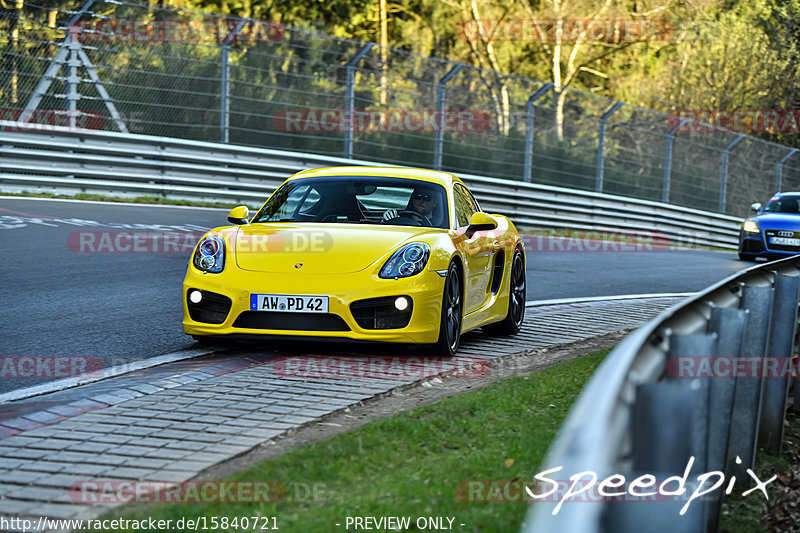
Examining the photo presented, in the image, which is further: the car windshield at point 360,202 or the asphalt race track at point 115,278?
the car windshield at point 360,202

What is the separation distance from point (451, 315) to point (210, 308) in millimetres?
1605

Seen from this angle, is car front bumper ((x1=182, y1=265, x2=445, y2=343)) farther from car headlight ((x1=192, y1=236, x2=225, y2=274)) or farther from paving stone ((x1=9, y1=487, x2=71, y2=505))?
paving stone ((x1=9, y1=487, x2=71, y2=505))

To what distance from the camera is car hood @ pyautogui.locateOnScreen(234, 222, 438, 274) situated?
7.17 metres

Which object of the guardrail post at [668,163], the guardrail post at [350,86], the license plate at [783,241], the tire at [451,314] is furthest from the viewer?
the guardrail post at [668,163]

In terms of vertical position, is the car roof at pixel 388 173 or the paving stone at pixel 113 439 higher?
the car roof at pixel 388 173

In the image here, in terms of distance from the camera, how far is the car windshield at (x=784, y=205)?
2091 centimetres

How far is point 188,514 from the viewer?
12.4 feet

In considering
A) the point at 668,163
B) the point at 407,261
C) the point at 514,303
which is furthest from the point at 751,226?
the point at 407,261

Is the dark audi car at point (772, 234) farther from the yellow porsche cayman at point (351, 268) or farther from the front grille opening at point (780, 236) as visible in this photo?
the yellow porsche cayman at point (351, 268)

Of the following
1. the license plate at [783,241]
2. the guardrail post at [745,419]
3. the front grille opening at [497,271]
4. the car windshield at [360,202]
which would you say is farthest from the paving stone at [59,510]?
the license plate at [783,241]

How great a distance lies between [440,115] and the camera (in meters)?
22.3

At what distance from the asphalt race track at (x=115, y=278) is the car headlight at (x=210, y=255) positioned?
61cm

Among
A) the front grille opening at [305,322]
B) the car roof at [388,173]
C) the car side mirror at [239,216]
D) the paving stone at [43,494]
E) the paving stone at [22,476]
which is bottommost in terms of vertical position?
the paving stone at [22,476]

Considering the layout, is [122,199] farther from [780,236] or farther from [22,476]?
[22,476]
